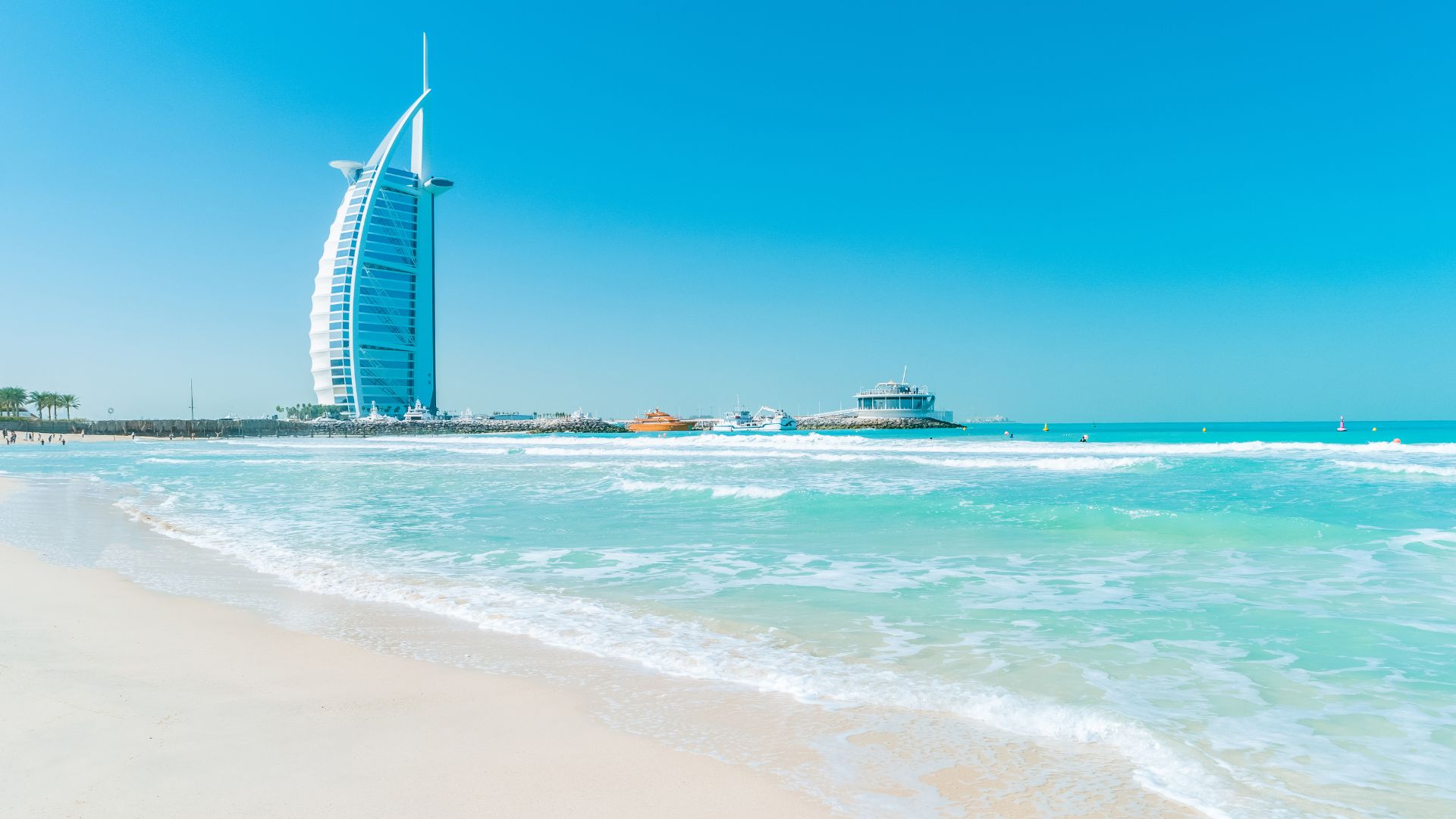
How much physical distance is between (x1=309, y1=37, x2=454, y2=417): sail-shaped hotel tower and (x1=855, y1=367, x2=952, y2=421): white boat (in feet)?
254

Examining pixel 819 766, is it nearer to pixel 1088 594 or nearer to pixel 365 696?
pixel 365 696

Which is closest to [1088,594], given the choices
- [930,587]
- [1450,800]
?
[930,587]

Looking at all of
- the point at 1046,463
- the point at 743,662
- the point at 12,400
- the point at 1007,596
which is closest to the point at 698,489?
the point at 1007,596

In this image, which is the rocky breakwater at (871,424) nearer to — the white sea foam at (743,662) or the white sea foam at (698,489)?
the white sea foam at (698,489)

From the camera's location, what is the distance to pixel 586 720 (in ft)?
15.6

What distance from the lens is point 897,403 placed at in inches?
5266

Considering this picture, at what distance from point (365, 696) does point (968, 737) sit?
3.91 m

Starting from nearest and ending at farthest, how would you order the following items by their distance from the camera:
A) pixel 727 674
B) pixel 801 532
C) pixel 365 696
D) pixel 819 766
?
pixel 819 766 < pixel 365 696 < pixel 727 674 < pixel 801 532

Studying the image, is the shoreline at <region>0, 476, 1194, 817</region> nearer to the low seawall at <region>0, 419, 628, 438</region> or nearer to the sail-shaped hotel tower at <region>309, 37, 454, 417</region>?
the low seawall at <region>0, 419, 628, 438</region>

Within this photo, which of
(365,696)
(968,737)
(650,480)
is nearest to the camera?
(968,737)

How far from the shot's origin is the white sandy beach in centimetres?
361

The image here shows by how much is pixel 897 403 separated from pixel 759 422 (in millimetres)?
25297

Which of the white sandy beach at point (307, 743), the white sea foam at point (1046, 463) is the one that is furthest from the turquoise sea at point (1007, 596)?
the white sea foam at point (1046, 463)

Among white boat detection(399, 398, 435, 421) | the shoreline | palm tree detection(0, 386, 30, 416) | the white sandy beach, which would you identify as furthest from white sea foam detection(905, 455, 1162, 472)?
palm tree detection(0, 386, 30, 416)
